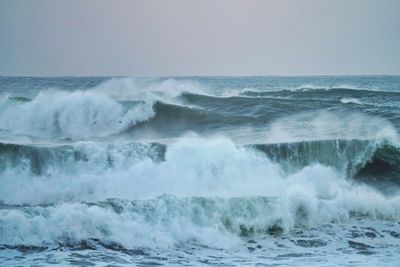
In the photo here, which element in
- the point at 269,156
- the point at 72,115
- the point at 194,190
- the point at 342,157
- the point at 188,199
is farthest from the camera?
the point at 72,115

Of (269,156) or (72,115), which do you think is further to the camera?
(72,115)

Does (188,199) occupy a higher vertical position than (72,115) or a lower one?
lower

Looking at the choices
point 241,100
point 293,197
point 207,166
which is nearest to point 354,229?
point 293,197

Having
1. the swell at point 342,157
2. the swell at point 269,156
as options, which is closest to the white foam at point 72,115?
the swell at point 269,156

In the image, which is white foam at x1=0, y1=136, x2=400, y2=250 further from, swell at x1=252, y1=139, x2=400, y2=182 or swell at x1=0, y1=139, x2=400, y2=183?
swell at x1=252, y1=139, x2=400, y2=182

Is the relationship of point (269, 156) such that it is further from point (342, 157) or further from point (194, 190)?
point (194, 190)

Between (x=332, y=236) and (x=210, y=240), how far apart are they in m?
2.03

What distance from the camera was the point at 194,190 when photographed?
9.87 m

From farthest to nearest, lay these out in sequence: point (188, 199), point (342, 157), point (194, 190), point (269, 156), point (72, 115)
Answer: point (72, 115), point (342, 157), point (269, 156), point (194, 190), point (188, 199)

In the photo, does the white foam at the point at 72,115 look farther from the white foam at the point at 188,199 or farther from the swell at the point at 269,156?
the white foam at the point at 188,199

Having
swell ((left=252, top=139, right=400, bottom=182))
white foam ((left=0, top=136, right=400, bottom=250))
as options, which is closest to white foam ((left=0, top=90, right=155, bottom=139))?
white foam ((left=0, top=136, right=400, bottom=250))

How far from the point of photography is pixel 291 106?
19.3 m

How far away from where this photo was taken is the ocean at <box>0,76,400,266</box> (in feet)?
23.3

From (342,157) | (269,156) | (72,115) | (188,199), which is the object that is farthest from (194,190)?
(72,115)
